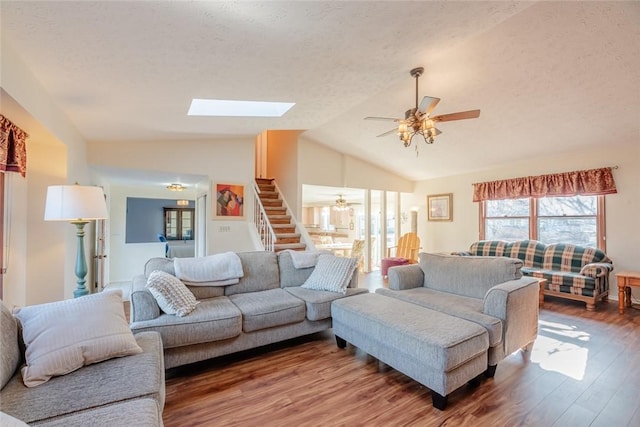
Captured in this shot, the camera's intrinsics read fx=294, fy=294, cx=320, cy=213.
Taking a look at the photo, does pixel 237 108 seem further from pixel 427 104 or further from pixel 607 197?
pixel 607 197

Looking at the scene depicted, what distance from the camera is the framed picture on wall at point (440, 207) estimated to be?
22.2 feet

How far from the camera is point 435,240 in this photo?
23.4 ft

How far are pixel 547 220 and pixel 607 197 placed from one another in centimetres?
90

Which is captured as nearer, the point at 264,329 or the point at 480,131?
the point at 264,329

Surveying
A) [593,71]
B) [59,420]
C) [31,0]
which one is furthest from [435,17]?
[59,420]

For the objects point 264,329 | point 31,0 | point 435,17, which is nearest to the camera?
point 31,0

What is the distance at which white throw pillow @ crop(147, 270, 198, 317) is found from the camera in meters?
2.37


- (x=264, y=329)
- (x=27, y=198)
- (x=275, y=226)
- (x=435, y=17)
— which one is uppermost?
(x=435, y=17)

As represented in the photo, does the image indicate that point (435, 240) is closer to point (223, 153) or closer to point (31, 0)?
point (223, 153)

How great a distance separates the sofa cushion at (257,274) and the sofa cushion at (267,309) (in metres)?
0.12

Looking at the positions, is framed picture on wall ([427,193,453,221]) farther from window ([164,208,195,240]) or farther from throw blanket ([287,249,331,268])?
window ([164,208,195,240])

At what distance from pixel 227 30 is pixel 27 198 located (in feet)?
8.91

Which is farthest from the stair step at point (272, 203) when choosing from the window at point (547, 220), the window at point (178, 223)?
the window at point (547, 220)

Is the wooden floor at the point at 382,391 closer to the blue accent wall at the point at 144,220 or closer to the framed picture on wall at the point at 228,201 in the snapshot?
the framed picture on wall at the point at 228,201
